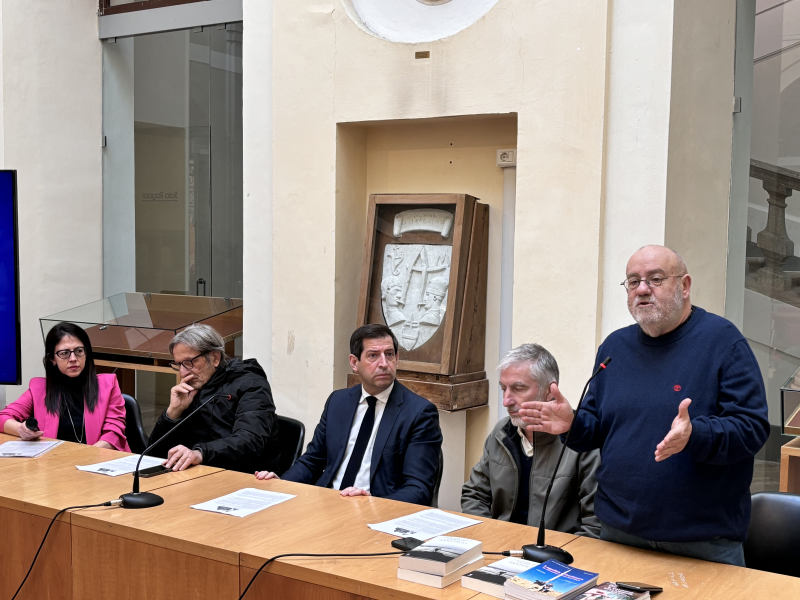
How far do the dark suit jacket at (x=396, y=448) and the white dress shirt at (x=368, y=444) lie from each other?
22 millimetres

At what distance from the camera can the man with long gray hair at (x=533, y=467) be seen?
9.92 feet

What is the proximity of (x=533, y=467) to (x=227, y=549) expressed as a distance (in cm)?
115

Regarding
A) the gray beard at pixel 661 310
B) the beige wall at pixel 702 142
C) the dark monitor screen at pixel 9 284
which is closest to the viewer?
the gray beard at pixel 661 310

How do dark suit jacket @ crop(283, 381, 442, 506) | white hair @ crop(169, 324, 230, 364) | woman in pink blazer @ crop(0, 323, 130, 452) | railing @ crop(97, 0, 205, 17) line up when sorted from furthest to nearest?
railing @ crop(97, 0, 205, 17) < woman in pink blazer @ crop(0, 323, 130, 452) < white hair @ crop(169, 324, 230, 364) < dark suit jacket @ crop(283, 381, 442, 506)

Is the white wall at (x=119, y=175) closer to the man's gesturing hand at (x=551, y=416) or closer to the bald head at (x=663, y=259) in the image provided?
the man's gesturing hand at (x=551, y=416)

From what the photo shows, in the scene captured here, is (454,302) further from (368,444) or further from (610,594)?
(610,594)

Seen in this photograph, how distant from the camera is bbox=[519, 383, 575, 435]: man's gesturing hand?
2523mm

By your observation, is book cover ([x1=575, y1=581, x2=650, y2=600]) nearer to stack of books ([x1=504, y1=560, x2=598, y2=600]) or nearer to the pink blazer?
stack of books ([x1=504, y1=560, x2=598, y2=600])

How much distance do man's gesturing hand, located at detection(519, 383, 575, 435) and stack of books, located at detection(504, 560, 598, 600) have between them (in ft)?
1.46

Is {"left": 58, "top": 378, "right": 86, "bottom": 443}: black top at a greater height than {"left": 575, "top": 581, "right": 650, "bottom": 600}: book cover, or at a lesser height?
lesser

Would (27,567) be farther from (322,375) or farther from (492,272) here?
(492,272)

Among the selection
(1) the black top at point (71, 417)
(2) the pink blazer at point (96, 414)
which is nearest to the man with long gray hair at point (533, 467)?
(2) the pink blazer at point (96, 414)

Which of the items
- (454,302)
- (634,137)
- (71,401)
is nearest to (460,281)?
(454,302)

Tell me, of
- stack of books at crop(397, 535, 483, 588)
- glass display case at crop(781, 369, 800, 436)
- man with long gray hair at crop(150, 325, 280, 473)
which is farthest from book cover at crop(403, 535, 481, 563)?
glass display case at crop(781, 369, 800, 436)
